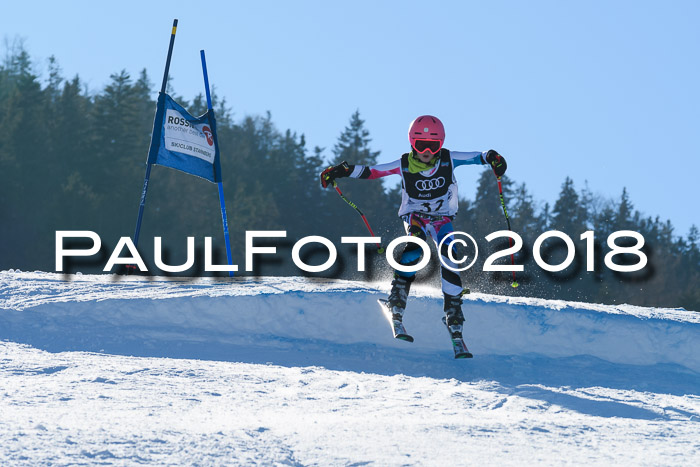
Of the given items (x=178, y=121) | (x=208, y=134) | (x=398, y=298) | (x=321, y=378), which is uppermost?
(x=178, y=121)

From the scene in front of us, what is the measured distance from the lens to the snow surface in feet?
12.0

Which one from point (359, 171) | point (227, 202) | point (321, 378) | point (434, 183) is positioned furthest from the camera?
point (227, 202)

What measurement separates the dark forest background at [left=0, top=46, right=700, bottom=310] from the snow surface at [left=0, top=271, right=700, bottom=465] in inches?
867

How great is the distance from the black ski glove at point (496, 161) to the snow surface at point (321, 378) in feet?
5.11

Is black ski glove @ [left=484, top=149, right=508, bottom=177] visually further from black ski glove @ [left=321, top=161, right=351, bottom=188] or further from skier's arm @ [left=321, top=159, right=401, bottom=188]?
black ski glove @ [left=321, top=161, right=351, bottom=188]

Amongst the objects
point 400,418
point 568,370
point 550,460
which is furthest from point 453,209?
point 550,460

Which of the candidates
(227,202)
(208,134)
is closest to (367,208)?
(227,202)

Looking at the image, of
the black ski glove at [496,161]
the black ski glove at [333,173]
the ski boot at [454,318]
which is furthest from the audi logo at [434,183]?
the ski boot at [454,318]

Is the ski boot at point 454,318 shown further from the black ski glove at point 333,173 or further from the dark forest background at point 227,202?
the dark forest background at point 227,202

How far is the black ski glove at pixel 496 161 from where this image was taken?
23.0ft

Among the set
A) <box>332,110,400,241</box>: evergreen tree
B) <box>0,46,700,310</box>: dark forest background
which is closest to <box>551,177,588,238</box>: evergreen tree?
<box>0,46,700,310</box>: dark forest background

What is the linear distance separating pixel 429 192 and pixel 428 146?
395mm

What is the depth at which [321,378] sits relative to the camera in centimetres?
572

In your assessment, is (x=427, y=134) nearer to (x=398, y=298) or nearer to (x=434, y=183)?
(x=434, y=183)
